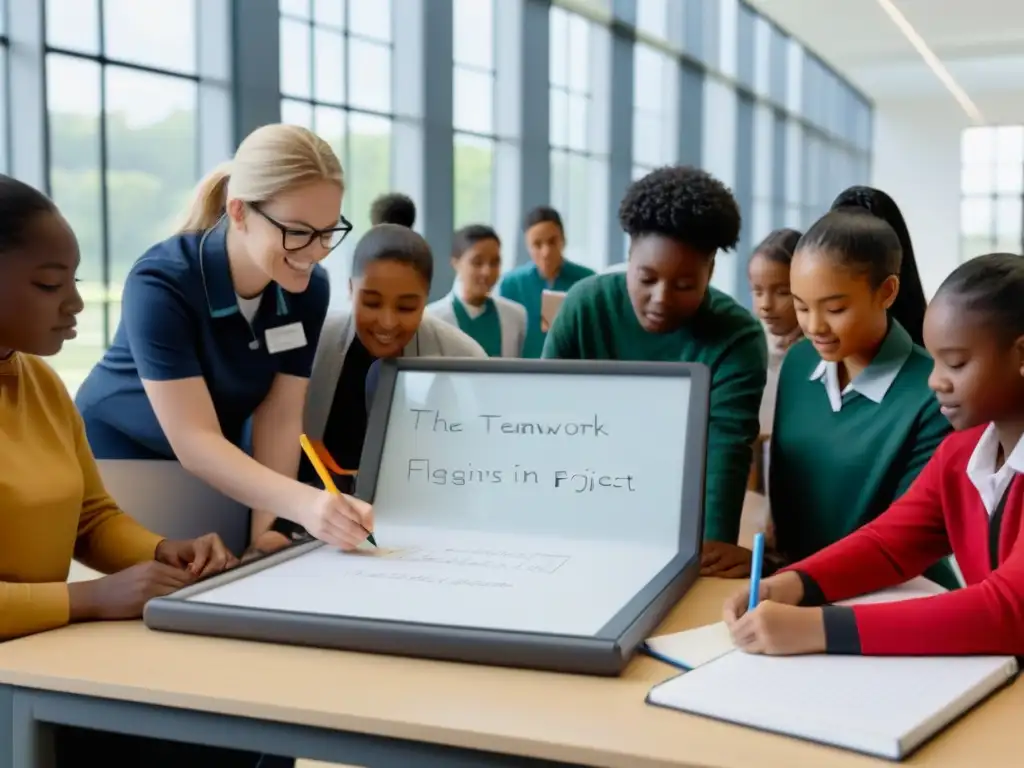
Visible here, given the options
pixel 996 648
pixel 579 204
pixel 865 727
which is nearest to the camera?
pixel 865 727

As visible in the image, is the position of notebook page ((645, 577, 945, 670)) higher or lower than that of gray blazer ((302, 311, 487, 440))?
lower

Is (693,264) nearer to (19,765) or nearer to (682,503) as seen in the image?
(682,503)

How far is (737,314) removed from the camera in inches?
69.9

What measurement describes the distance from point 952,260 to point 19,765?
18346 millimetres

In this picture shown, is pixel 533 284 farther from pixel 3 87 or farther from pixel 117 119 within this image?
pixel 3 87

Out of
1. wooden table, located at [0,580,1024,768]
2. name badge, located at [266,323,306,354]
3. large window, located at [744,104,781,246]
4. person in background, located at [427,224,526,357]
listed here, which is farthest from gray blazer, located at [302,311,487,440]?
large window, located at [744,104,781,246]

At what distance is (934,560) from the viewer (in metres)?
1.37

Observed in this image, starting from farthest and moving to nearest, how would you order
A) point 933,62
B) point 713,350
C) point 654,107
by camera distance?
point 933,62 → point 654,107 → point 713,350

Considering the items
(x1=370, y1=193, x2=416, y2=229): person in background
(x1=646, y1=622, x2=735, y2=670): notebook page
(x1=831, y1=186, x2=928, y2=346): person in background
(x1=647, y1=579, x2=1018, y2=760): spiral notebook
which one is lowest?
(x1=646, y1=622, x2=735, y2=670): notebook page

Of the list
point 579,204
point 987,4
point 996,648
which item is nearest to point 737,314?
point 996,648

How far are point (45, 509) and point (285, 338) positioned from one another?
1.47ft

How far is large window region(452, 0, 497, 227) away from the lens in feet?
24.4

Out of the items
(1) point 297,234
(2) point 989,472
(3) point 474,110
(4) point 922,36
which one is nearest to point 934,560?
(2) point 989,472

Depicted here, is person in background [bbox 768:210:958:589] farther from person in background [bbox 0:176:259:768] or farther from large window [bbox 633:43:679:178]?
large window [bbox 633:43:679:178]
